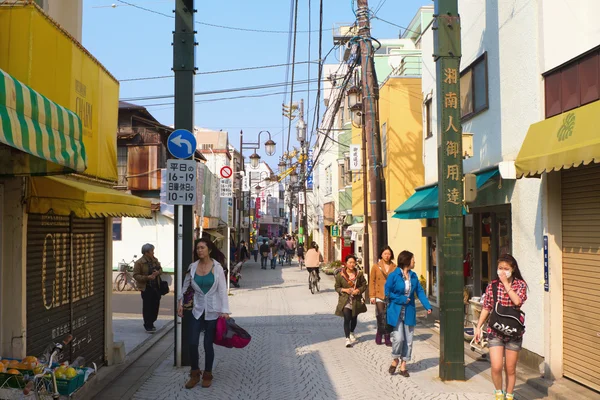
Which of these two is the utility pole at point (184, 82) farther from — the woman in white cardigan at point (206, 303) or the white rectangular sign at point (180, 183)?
the woman in white cardigan at point (206, 303)

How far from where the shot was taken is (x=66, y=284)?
7.67 meters

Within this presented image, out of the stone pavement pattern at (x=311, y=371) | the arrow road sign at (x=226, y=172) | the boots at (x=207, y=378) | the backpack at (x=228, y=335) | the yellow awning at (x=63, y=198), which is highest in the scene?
the arrow road sign at (x=226, y=172)

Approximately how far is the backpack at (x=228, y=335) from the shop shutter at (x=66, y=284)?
6.16ft

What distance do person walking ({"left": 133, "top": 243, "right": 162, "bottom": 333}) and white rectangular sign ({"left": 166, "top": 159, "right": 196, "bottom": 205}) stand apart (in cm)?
407

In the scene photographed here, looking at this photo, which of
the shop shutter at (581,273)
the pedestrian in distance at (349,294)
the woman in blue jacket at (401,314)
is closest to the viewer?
the shop shutter at (581,273)

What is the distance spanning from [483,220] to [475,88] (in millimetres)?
2727

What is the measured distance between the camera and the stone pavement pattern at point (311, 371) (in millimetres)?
7684

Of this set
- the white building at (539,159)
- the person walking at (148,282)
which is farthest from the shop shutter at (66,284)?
the white building at (539,159)

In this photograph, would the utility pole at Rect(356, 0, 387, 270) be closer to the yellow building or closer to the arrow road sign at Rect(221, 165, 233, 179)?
the yellow building

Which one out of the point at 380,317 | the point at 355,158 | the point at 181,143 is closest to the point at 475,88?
the point at 380,317

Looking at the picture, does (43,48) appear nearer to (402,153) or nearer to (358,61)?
(358,61)

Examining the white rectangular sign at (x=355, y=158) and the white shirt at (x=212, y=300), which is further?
the white rectangular sign at (x=355, y=158)

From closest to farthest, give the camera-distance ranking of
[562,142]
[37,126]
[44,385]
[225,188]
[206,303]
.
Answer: [37,126]
[44,385]
[562,142]
[206,303]
[225,188]

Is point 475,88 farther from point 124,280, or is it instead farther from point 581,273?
point 124,280
